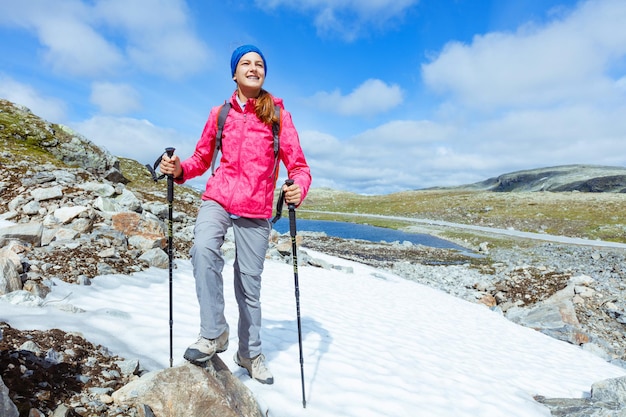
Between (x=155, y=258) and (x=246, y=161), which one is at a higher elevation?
(x=246, y=161)

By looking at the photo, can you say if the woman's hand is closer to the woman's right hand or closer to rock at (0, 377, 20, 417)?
the woman's right hand

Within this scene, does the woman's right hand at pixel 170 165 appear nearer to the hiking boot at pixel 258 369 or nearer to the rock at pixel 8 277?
the hiking boot at pixel 258 369

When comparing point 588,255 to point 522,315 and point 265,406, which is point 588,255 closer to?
point 522,315

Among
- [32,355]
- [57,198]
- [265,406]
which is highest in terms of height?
[57,198]

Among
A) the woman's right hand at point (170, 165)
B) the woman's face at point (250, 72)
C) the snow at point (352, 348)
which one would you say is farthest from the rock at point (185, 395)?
the woman's face at point (250, 72)

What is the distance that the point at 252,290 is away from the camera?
4965 millimetres

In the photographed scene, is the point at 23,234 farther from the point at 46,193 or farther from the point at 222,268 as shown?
the point at 222,268

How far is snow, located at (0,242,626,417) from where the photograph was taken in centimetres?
512

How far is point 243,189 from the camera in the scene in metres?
4.63

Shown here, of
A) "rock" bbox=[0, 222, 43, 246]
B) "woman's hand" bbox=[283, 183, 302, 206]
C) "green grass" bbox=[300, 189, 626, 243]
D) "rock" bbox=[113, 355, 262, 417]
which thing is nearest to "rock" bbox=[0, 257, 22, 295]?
"rock" bbox=[0, 222, 43, 246]

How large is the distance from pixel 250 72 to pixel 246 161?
1196 mm

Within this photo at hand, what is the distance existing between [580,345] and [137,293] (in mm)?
13814

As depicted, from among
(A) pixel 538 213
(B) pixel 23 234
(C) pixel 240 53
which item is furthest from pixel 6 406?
(A) pixel 538 213

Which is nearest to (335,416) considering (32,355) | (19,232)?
(32,355)
